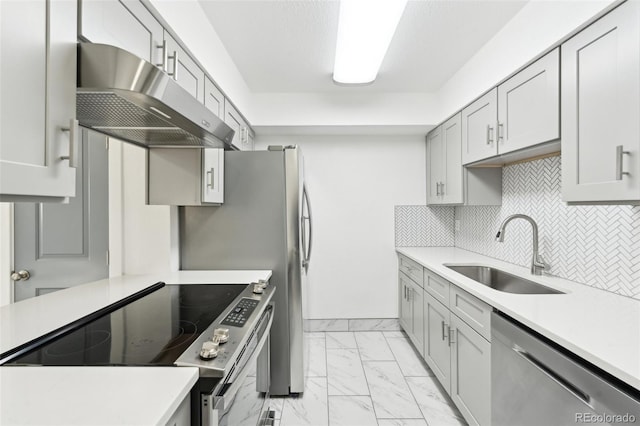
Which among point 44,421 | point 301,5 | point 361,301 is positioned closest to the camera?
point 44,421

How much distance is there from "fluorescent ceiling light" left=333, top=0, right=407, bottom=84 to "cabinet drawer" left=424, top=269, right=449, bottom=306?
158 cm

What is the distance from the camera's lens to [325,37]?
2.15 m

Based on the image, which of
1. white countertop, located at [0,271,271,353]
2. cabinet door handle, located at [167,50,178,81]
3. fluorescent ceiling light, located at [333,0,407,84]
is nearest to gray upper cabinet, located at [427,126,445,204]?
fluorescent ceiling light, located at [333,0,407,84]

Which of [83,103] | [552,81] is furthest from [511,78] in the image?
[83,103]

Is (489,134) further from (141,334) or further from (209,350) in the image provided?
(141,334)

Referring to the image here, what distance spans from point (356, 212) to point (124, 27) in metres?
2.71

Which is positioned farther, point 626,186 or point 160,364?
point 626,186

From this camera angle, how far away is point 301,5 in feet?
5.96

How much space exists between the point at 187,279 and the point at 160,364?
1108mm

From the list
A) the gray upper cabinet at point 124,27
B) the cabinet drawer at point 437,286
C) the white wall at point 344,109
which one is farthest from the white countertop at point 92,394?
the white wall at point 344,109

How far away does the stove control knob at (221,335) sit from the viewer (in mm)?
1041

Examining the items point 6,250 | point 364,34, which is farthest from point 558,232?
point 6,250

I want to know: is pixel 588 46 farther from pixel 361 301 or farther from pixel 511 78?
pixel 361 301

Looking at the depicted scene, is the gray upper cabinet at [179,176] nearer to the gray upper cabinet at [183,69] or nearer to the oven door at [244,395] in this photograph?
the gray upper cabinet at [183,69]
